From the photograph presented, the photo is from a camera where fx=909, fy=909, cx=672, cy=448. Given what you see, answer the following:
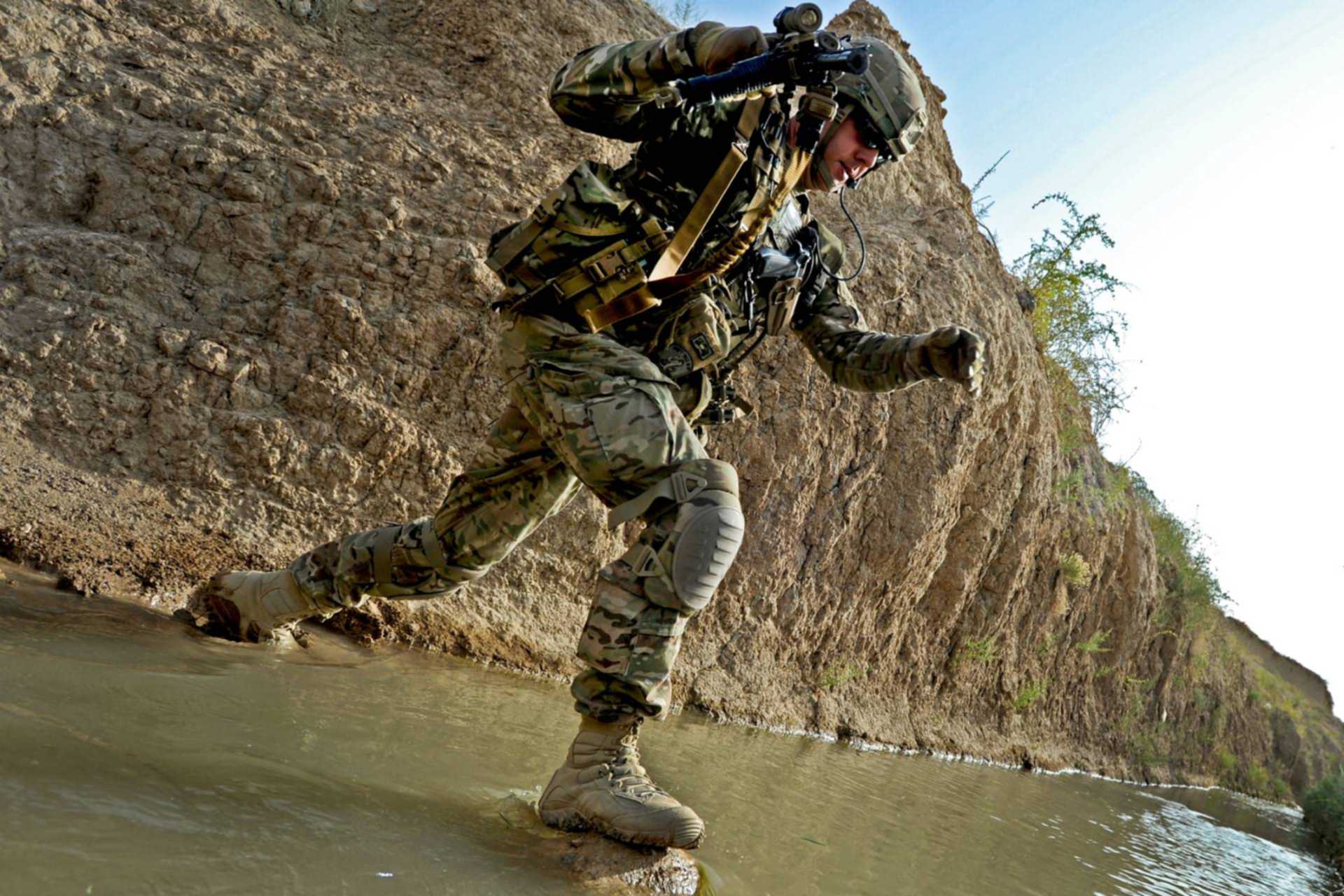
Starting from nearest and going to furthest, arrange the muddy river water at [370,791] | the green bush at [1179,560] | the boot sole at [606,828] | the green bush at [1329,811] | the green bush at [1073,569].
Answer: the muddy river water at [370,791] < the boot sole at [606,828] < the green bush at [1329,811] < the green bush at [1073,569] < the green bush at [1179,560]

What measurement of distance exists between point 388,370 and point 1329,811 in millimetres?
7477

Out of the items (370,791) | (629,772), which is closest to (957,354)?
(629,772)

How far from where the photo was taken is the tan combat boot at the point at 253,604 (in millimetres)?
2635

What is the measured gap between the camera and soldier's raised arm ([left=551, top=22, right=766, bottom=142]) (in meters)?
1.95

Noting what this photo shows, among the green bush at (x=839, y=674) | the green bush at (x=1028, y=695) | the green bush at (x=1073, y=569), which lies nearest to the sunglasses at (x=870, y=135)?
the green bush at (x=839, y=674)

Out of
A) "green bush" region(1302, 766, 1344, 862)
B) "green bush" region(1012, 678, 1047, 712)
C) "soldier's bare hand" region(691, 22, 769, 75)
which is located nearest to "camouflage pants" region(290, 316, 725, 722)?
"soldier's bare hand" region(691, 22, 769, 75)

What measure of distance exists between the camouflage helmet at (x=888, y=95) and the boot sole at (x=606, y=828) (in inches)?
67.3

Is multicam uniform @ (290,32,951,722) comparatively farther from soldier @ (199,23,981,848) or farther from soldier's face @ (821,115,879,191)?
soldier's face @ (821,115,879,191)

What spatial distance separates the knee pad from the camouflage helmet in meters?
1.01

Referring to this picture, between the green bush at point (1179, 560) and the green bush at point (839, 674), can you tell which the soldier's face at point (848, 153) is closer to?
the green bush at point (839, 674)

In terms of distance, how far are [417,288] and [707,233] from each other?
2.18 m

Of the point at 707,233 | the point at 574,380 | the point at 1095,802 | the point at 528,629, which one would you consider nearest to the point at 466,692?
the point at 528,629

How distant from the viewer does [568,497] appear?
101 inches

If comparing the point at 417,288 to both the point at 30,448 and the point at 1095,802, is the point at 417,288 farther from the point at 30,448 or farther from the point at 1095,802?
the point at 1095,802
